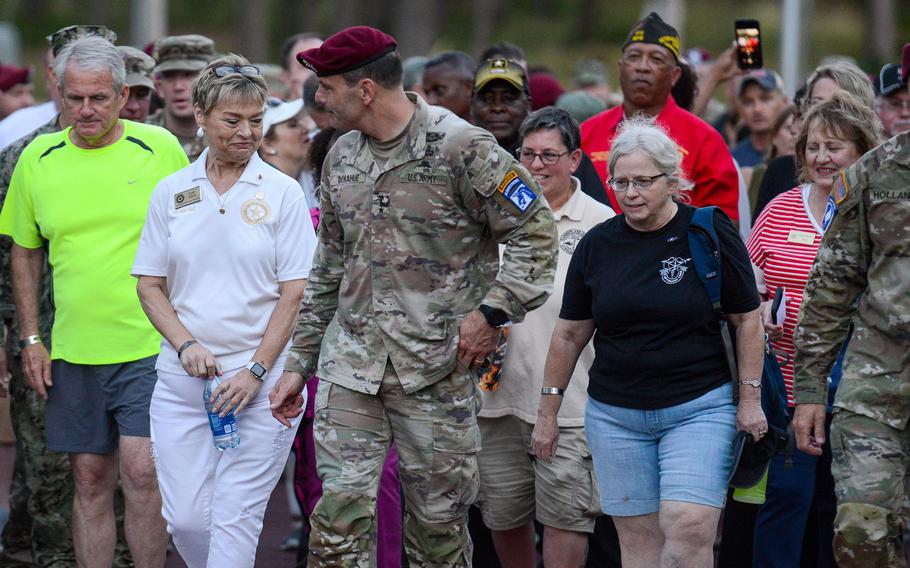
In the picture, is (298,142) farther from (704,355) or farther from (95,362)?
(704,355)

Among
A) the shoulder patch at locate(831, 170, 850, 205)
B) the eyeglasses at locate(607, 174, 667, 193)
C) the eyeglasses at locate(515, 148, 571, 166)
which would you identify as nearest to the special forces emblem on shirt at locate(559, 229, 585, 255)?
the eyeglasses at locate(515, 148, 571, 166)

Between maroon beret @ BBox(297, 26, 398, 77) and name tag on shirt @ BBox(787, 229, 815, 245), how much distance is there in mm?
2227

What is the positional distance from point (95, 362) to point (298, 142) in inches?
87.1

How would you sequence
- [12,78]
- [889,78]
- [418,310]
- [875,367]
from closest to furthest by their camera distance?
[875,367]
[418,310]
[889,78]
[12,78]

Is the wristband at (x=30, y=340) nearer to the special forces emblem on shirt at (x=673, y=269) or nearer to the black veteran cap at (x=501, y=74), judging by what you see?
the black veteran cap at (x=501, y=74)

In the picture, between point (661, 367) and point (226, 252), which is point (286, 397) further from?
point (661, 367)

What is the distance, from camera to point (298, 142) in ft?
28.0

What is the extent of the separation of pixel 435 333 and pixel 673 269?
995 mm

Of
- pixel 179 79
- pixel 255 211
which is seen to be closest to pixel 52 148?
pixel 255 211

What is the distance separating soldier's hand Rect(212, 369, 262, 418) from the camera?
598 cm

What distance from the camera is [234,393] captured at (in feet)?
19.6

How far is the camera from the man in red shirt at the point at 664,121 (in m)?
7.80

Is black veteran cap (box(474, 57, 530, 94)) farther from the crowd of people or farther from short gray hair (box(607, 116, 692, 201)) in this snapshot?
short gray hair (box(607, 116, 692, 201))

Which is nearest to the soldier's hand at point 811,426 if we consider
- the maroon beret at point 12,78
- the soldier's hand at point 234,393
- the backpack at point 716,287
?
the backpack at point 716,287
